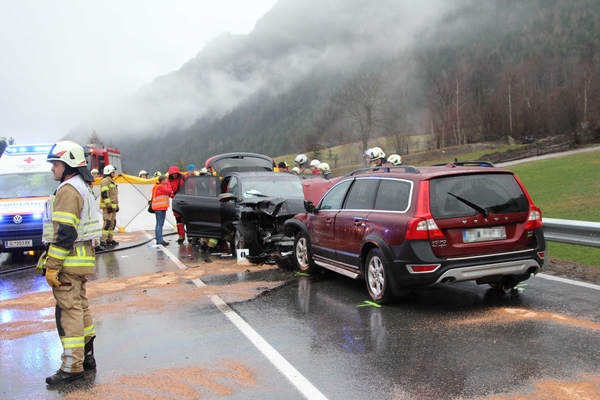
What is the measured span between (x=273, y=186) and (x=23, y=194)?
260 inches

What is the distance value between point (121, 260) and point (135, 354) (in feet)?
23.8

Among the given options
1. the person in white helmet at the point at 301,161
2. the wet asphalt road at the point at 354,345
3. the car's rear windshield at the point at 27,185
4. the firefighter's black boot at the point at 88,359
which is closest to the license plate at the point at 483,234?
the wet asphalt road at the point at 354,345

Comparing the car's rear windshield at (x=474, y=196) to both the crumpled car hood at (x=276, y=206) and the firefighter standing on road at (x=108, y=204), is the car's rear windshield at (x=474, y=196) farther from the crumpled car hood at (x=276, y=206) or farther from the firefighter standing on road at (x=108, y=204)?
the firefighter standing on road at (x=108, y=204)

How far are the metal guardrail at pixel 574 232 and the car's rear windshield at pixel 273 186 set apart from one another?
15.7 ft

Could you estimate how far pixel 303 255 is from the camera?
29.2 feet

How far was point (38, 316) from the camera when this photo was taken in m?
6.95

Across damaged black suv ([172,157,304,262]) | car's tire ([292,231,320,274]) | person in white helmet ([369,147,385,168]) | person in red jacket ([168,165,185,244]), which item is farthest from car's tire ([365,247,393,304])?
person in red jacket ([168,165,185,244])

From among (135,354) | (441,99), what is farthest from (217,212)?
(441,99)

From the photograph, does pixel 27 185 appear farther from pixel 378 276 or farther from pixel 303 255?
pixel 378 276

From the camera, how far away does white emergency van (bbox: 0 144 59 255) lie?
12.2 m

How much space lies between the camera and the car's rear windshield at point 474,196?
6102mm

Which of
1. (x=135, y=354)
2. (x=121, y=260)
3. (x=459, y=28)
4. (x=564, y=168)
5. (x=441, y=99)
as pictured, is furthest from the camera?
(x=459, y=28)

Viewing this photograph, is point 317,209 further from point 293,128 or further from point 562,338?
point 293,128

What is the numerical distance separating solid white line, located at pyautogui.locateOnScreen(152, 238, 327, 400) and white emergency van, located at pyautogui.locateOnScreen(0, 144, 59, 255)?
6882 millimetres
